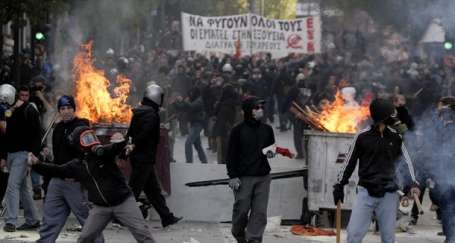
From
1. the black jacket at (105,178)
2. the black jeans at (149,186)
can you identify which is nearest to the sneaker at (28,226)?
the black jeans at (149,186)

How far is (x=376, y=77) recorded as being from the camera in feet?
88.9

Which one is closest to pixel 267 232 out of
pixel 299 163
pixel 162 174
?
pixel 162 174

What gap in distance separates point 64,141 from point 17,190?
164 centimetres

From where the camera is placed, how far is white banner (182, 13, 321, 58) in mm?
26828

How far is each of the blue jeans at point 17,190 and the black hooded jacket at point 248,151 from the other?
2400mm

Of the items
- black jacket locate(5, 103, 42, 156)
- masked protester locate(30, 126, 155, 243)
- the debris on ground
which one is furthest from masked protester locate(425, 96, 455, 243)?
black jacket locate(5, 103, 42, 156)

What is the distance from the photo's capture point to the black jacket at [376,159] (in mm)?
8398

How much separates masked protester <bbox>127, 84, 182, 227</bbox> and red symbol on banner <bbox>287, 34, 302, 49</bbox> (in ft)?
54.3

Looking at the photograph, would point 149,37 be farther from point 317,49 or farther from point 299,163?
point 299,163

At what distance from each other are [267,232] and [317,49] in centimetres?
1650

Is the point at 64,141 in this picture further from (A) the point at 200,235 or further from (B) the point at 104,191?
(A) the point at 200,235

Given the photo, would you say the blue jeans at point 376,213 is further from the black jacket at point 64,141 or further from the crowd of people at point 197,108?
the black jacket at point 64,141

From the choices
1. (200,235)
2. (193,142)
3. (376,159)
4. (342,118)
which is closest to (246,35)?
(193,142)

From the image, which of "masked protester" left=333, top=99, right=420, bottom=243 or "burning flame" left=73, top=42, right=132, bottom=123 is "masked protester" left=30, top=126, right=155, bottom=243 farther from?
"burning flame" left=73, top=42, right=132, bottom=123
